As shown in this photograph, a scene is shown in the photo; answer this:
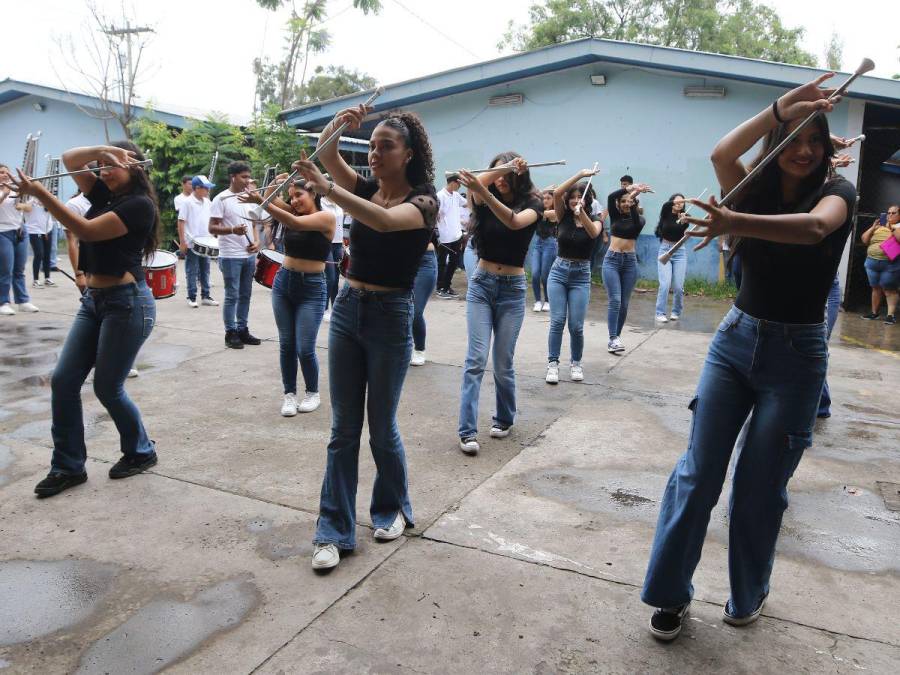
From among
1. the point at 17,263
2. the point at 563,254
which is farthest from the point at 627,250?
the point at 17,263

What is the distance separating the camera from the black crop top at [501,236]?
17.0ft

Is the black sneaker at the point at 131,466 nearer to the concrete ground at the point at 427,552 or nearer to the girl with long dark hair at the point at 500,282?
the concrete ground at the point at 427,552

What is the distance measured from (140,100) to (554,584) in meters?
22.6

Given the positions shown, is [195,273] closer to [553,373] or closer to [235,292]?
[235,292]

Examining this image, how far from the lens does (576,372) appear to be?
6.91 meters

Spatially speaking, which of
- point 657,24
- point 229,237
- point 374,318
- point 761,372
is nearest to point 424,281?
point 229,237

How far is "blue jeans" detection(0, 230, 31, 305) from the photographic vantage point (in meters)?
9.47

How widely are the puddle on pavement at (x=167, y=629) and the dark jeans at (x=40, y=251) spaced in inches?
395

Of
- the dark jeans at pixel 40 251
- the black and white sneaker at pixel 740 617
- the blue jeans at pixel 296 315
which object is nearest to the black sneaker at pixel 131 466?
the blue jeans at pixel 296 315

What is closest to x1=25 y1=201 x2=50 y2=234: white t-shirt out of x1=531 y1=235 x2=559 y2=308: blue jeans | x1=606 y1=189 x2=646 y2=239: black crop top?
x1=531 y1=235 x2=559 y2=308: blue jeans

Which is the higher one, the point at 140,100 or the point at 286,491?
the point at 140,100

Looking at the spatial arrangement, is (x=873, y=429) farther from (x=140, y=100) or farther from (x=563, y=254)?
(x=140, y=100)

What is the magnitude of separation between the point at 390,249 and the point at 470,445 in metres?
1.94

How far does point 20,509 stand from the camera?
3.96m
